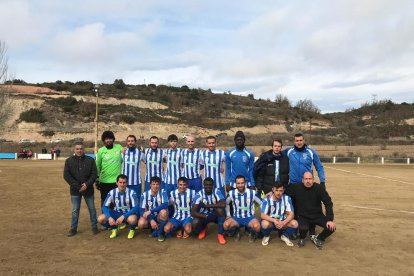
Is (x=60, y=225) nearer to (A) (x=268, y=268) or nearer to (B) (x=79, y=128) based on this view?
(A) (x=268, y=268)

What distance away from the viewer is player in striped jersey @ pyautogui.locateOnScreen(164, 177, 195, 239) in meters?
6.51

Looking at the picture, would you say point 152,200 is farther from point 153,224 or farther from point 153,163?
point 153,163

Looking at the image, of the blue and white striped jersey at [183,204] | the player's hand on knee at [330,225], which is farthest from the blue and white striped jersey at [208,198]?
the player's hand on knee at [330,225]

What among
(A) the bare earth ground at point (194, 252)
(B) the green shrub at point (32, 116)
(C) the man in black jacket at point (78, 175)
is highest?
(B) the green shrub at point (32, 116)

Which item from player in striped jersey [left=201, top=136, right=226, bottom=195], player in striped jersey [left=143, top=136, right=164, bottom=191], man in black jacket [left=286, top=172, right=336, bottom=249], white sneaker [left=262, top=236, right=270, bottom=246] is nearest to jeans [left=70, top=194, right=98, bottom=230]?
player in striped jersey [left=143, top=136, right=164, bottom=191]

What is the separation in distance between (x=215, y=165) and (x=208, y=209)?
0.90 m

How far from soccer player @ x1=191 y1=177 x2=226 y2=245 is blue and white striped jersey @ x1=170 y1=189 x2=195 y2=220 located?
0.67 feet

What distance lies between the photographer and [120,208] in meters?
6.70

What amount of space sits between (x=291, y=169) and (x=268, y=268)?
7.06 feet

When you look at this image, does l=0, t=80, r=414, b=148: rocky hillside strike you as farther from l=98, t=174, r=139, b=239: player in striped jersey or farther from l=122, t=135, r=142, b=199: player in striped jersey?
l=98, t=174, r=139, b=239: player in striped jersey

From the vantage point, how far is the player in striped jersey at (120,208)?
6504mm

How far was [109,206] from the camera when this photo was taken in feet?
21.9

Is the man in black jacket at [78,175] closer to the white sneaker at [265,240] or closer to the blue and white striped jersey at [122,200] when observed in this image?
the blue and white striped jersey at [122,200]

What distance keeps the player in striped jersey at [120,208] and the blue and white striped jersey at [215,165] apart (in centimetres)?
148
